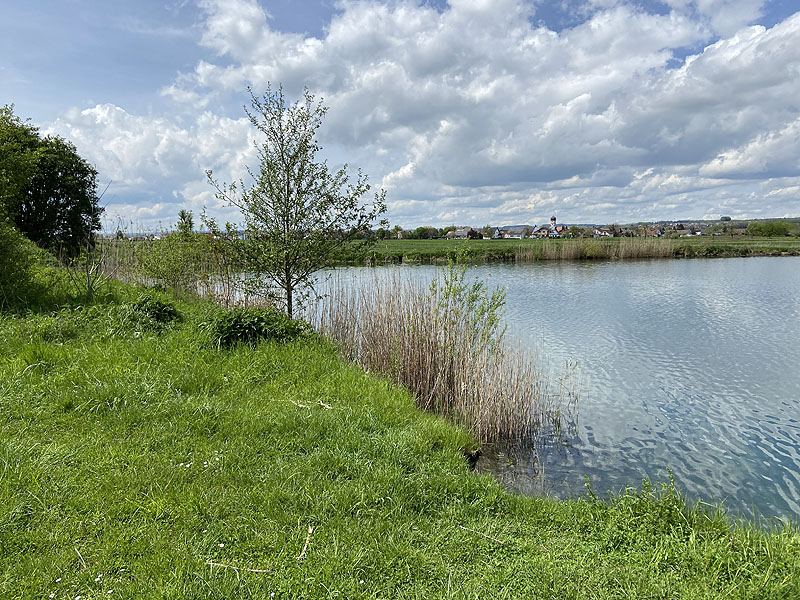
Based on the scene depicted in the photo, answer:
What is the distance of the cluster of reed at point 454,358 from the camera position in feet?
22.2

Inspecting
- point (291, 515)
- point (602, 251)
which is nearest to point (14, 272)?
point (291, 515)

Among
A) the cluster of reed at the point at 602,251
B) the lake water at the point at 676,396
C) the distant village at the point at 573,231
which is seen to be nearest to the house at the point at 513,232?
the distant village at the point at 573,231

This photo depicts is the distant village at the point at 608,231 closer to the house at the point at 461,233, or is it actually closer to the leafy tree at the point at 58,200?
the house at the point at 461,233

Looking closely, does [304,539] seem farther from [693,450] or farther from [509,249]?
[509,249]

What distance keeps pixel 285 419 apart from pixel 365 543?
196cm

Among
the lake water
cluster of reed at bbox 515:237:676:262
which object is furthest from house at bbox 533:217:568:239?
the lake water

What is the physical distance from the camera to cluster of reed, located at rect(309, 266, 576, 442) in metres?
6.76

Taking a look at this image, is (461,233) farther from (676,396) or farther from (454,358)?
(454,358)

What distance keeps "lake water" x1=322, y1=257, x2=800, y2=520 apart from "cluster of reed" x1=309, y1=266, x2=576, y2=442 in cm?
56

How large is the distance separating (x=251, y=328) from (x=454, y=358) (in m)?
3.33

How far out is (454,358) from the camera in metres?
7.26

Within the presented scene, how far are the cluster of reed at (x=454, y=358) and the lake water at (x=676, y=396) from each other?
1.83ft

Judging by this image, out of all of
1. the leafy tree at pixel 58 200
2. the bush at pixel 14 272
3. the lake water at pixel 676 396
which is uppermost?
the leafy tree at pixel 58 200

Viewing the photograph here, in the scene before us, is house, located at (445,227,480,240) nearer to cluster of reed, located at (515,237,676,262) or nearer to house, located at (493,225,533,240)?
house, located at (493,225,533,240)
